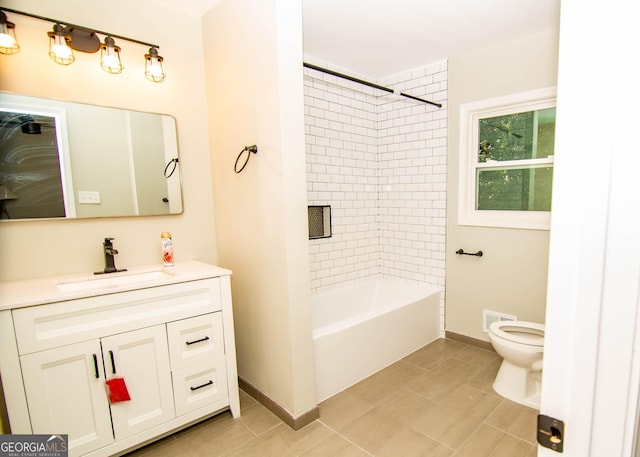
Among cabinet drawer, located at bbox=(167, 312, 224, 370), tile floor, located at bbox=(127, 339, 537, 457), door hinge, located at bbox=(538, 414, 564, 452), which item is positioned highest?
door hinge, located at bbox=(538, 414, 564, 452)

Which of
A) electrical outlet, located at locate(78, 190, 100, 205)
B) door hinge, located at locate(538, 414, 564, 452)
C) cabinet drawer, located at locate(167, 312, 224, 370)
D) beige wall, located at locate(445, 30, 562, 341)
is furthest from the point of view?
beige wall, located at locate(445, 30, 562, 341)

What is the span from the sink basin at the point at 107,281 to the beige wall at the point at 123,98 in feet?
0.52

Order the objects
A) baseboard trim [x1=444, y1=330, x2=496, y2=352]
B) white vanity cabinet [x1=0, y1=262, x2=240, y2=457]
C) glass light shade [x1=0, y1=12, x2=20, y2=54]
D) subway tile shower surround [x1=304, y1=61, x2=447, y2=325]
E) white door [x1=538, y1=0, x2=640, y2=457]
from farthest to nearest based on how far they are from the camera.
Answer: subway tile shower surround [x1=304, y1=61, x2=447, y2=325]
baseboard trim [x1=444, y1=330, x2=496, y2=352]
glass light shade [x1=0, y1=12, x2=20, y2=54]
white vanity cabinet [x1=0, y1=262, x2=240, y2=457]
white door [x1=538, y1=0, x2=640, y2=457]

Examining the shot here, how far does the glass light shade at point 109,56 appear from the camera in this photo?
5.99ft

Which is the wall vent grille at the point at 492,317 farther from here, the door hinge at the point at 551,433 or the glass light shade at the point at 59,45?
the glass light shade at the point at 59,45

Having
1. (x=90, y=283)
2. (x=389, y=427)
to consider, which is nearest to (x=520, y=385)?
(x=389, y=427)

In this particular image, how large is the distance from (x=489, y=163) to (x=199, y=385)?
2.83 metres

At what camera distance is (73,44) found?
70.1 inches

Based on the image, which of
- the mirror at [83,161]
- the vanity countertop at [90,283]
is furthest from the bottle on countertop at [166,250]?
the mirror at [83,161]

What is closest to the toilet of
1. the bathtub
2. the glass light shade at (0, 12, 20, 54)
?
the bathtub

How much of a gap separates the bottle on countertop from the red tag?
724 millimetres

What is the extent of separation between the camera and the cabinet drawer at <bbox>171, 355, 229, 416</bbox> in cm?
184

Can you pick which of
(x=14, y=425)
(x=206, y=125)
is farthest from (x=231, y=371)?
(x=206, y=125)

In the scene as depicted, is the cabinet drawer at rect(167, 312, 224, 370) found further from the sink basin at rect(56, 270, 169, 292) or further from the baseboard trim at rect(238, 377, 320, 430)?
the baseboard trim at rect(238, 377, 320, 430)
